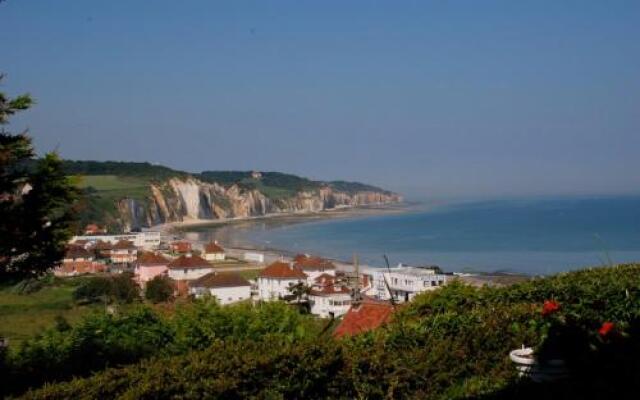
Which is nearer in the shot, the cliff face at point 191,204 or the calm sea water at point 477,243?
the calm sea water at point 477,243

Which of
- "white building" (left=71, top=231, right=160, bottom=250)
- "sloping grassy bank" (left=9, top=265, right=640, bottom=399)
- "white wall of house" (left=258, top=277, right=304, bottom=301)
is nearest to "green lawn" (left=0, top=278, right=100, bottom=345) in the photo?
"white wall of house" (left=258, top=277, right=304, bottom=301)

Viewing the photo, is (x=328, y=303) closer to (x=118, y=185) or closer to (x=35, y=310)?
(x=35, y=310)

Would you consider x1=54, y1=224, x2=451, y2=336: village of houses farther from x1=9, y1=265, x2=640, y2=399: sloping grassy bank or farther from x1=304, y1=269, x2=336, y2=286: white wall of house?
x1=9, y1=265, x2=640, y2=399: sloping grassy bank

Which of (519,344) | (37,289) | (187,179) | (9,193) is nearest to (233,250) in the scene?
(37,289)

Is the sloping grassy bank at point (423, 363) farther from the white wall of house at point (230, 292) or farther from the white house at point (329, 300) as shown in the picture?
the white wall of house at point (230, 292)

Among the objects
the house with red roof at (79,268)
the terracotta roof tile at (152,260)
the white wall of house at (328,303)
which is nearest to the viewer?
the white wall of house at (328,303)

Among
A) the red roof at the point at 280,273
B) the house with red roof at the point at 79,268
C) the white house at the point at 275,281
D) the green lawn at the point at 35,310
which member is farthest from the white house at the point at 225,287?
the house with red roof at the point at 79,268
